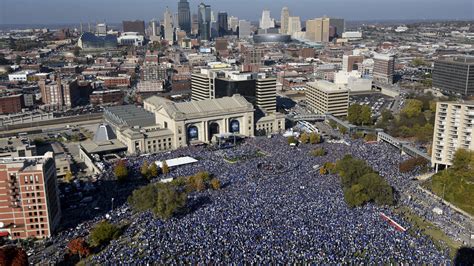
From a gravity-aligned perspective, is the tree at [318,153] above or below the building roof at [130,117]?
below

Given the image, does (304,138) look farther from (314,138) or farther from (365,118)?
(365,118)

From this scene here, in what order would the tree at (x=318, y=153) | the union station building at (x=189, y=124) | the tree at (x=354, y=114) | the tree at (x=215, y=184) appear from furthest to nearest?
the tree at (x=354, y=114)
the union station building at (x=189, y=124)
the tree at (x=318, y=153)
the tree at (x=215, y=184)

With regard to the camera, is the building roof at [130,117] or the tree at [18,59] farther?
the tree at [18,59]

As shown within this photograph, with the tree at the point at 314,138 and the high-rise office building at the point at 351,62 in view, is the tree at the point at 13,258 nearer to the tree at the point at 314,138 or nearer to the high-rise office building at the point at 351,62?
the tree at the point at 314,138

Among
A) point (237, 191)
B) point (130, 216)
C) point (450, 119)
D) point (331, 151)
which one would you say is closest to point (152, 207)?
point (130, 216)

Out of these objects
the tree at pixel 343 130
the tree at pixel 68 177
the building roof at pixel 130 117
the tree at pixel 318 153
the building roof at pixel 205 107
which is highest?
the building roof at pixel 205 107

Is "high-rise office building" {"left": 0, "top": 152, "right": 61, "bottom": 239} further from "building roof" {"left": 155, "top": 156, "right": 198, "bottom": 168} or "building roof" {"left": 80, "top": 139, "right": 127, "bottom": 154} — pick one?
"building roof" {"left": 80, "top": 139, "right": 127, "bottom": 154}

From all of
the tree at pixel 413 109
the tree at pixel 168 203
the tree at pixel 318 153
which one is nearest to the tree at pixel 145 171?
the tree at pixel 168 203

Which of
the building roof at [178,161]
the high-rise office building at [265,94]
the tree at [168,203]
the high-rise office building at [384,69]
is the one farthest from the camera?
the high-rise office building at [384,69]
